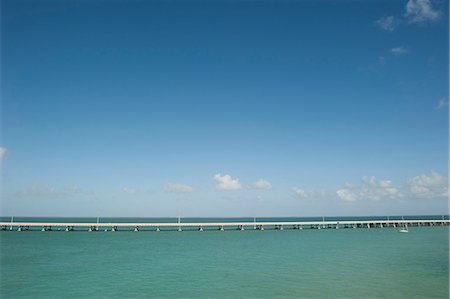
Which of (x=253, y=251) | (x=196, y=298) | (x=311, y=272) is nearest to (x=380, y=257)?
(x=311, y=272)

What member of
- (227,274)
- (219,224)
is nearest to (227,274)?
(227,274)

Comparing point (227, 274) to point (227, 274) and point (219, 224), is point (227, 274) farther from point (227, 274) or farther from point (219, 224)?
point (219, 224)

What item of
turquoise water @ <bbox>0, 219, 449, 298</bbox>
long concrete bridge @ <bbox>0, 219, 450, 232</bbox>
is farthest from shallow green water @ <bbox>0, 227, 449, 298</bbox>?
long concrete bridge @ <bbox>0, 219, 450, 232</bbox>

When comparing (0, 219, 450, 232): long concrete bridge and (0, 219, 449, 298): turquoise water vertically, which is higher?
(0, 219, 449, 298): turquoise water

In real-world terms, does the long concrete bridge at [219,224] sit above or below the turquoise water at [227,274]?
below

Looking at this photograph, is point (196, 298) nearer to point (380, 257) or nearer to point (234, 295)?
point (234, 295)

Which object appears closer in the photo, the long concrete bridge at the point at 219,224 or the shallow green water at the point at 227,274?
the shallow green water at the point at 227,274

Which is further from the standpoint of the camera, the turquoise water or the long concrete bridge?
the long concrete bridge

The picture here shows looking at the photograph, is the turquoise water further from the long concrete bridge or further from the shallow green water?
the long concrete bridge

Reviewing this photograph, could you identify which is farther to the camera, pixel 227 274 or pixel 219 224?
pixel 219 224

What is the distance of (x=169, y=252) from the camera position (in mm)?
48781

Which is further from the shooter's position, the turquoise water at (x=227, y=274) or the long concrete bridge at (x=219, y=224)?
the long concrete bridge at (x=219, y=224)

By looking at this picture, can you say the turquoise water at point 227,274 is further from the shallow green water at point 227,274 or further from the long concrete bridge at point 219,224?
the long concrete bridge at point 219,224

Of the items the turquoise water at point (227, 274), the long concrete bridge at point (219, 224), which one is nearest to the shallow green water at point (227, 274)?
the turquoise water at point (227, 274)
